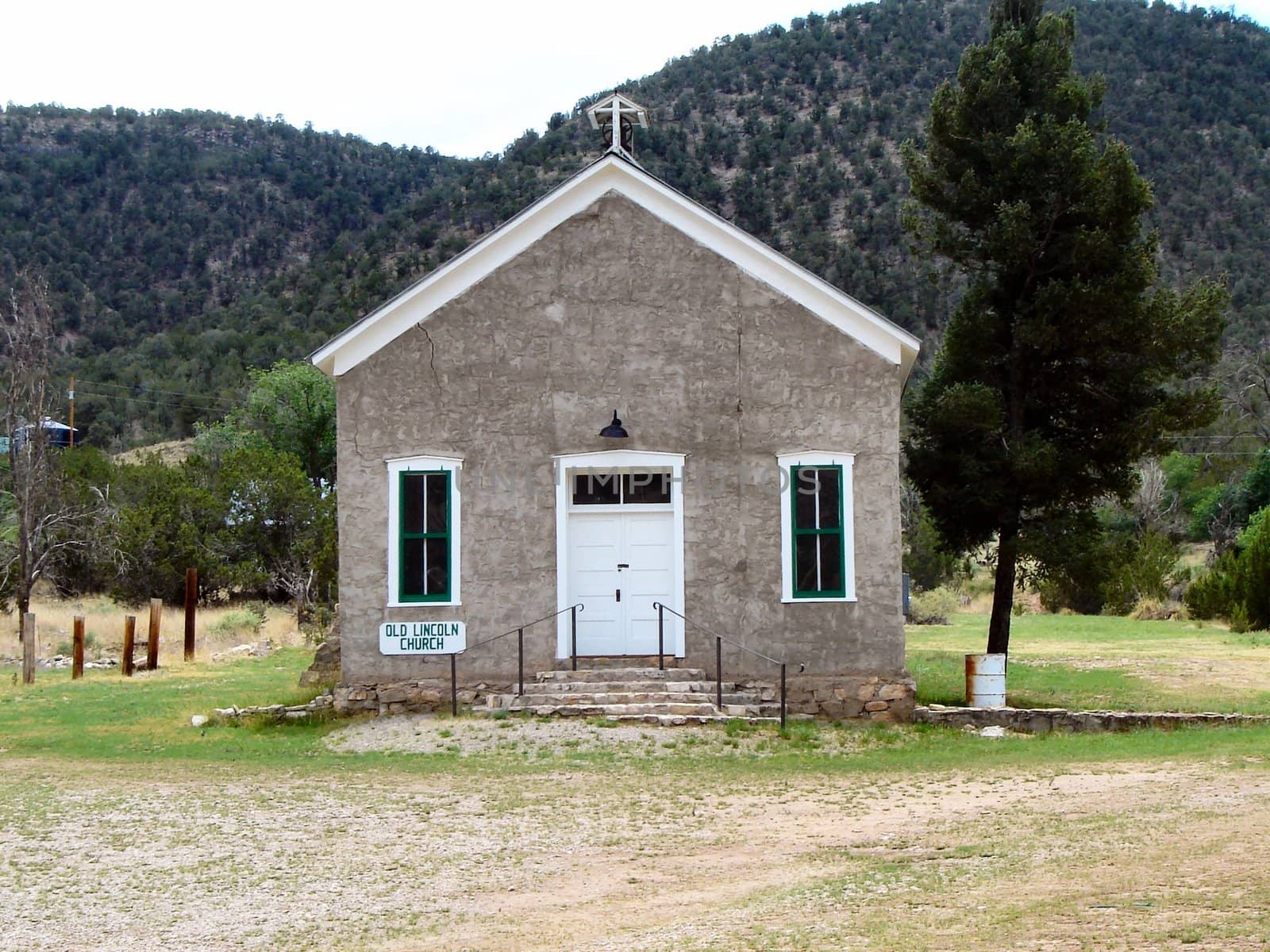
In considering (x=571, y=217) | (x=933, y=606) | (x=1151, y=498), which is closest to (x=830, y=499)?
(x=571, y=217)

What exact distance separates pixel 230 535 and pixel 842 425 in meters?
26.5

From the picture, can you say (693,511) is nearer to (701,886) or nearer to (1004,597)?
(1004,597)

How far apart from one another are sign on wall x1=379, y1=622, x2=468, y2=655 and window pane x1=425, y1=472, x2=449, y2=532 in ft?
3.99

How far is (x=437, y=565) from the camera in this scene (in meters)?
18.5

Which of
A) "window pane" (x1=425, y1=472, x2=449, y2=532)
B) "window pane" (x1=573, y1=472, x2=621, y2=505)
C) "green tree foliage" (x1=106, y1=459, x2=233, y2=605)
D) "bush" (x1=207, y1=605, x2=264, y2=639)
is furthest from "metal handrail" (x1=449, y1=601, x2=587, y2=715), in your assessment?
"green tree foliage" (x1=106, y1=459, x2=233, y2=605)

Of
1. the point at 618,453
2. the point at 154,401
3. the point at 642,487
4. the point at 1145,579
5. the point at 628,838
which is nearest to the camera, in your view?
the point at 628,838

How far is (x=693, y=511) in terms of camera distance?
18.4 meters

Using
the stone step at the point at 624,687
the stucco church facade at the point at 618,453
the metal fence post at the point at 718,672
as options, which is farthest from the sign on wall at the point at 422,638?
the metal fence post at the point at 718,672

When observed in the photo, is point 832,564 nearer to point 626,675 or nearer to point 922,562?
point 626,675

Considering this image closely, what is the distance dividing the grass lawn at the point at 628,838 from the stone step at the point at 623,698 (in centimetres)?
87

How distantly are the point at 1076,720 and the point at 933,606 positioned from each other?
23.4 meters

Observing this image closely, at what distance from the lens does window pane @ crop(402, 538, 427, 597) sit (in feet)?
60.7

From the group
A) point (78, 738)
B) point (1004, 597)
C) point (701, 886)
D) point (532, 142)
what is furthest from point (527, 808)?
point (532, 142)

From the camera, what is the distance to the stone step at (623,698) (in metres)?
17.6
